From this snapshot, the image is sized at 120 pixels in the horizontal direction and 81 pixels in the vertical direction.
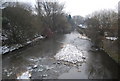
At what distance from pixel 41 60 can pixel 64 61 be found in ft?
7.03

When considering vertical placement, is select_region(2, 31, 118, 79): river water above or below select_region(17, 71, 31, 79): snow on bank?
below

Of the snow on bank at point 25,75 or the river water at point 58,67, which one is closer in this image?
the snow on bank at point 25,75

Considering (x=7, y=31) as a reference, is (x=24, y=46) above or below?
below

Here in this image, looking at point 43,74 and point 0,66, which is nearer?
point 43,74

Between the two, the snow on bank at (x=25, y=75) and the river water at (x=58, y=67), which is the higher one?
the snow on bank at (x=25, y=75)

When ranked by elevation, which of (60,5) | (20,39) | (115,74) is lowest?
(115,74)

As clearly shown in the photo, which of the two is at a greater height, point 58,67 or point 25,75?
point 25,75

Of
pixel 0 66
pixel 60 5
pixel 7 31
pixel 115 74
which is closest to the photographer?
pixel 115 74

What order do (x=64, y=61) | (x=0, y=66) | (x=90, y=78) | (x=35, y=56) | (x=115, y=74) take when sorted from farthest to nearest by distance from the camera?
(x=35, y=56)
(x=64, y=61)
(x=0, y=66)
(x=115, y=74)
(x=90, y=78)

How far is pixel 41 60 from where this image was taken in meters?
14.0

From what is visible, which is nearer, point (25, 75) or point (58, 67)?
point (25, 75)

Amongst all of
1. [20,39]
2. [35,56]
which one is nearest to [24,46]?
[20,39]

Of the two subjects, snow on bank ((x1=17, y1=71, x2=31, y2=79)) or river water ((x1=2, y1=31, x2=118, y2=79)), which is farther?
river water ((x1=2, y1=31, x2=118, y2=79))

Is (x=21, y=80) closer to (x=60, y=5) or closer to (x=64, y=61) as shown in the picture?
(x=64, y=61)
